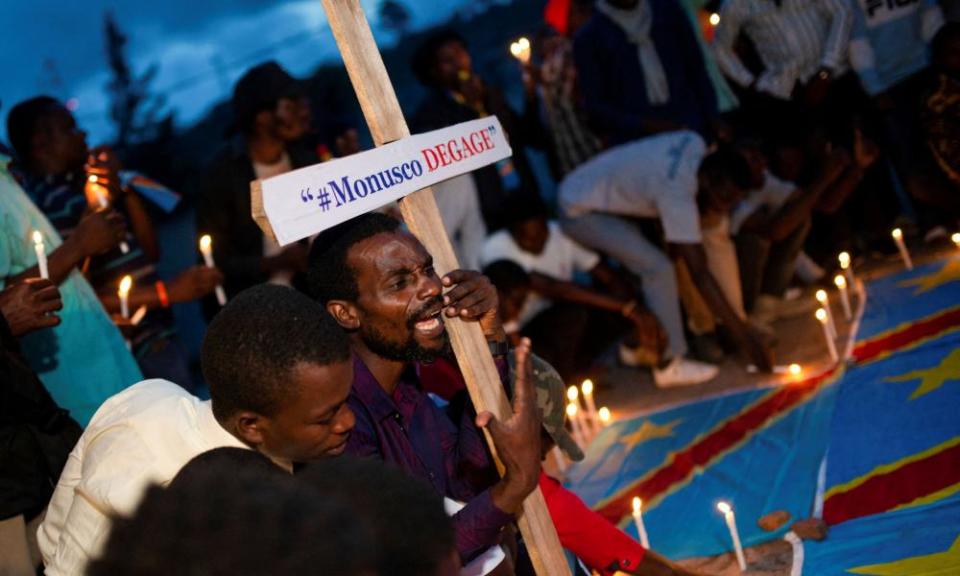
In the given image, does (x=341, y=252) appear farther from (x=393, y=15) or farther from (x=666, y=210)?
(x=393, y=15)

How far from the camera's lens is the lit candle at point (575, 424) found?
5.40 m

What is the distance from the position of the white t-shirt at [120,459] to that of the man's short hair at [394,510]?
53cm

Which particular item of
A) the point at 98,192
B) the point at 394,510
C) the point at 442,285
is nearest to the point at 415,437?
the point at 442,285

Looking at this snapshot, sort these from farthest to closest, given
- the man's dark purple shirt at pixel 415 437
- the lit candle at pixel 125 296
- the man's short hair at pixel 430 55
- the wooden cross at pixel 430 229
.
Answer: the man's short hair at pixel 430 55, the lit candle at pixel 125 296, the man's dark purple shirt at pixel 415 437, the wooden cross at pixel 430 229

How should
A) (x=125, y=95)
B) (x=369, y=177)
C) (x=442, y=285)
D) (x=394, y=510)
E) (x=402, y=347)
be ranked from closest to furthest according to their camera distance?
(x=394, y=510), (x=369, y=177), (x=442, y=285), (x=402, y=347), (x=125, y=95)

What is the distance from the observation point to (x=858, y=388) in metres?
5.13

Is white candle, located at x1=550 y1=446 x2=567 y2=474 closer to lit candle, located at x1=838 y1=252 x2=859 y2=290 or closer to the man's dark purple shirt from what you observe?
the man's dark purple shirt

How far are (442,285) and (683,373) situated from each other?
147 inches

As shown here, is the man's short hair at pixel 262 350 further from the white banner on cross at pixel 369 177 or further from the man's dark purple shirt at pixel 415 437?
the man's dark purple shirt at pixel 415 437

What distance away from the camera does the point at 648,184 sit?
632cm

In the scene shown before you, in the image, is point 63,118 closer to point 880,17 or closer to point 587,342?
point 587,342

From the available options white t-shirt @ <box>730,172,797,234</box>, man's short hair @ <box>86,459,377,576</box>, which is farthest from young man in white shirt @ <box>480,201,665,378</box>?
man's short hair @ <box>86,459,377,576</box>

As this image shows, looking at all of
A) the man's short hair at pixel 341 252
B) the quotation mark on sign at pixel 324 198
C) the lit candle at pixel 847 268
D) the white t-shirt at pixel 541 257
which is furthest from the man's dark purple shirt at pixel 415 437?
the lit candle at pixel 847 268

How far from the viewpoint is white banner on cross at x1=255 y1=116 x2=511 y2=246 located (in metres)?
2.46
